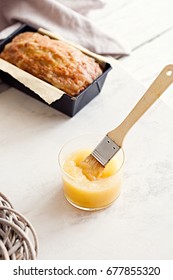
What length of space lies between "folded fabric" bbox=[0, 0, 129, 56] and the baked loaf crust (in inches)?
5.8

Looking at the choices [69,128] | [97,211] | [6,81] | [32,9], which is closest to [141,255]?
[97,211]

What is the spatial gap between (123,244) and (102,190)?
0.38 ft

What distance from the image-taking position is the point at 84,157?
131 centimetres

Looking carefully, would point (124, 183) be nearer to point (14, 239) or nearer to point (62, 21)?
point (14, 239)

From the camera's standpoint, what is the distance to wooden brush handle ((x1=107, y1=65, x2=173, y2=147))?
1172 mm

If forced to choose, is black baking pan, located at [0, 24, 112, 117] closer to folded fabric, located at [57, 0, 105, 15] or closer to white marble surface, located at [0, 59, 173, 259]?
white marble surface, located at [0, 59, 173, 259]

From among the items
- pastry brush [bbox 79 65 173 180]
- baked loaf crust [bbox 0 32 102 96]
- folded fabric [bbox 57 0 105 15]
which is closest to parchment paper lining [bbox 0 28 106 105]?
baked loaf crust [bbox 0 32 102 96]

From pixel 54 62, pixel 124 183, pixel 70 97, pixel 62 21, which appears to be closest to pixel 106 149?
pixel 124 183

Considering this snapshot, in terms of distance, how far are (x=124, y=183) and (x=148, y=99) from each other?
23 cm

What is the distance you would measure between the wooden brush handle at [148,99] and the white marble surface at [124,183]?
149 millimetres

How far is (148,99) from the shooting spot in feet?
3.93

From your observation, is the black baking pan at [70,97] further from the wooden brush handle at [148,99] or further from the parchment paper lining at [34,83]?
the wooden brush handle at [148,99]

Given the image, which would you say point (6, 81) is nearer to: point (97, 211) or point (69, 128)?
point (69, 128)

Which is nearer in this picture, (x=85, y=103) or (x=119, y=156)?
(x=119, y=156)
